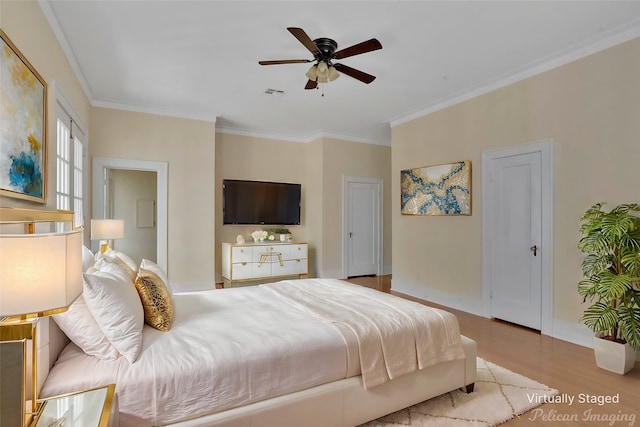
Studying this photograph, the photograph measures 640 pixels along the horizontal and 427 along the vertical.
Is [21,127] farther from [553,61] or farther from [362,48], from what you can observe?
[553,61]

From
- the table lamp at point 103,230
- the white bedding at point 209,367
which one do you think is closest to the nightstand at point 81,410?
the white bedding at point 209,367

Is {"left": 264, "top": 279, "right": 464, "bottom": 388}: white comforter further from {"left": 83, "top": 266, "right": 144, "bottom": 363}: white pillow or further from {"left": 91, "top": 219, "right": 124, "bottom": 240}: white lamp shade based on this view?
{"left": 91, "top": 219, "right": 124, "bottom": 240}: white lamp shade

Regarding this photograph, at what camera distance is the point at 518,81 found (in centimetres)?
362

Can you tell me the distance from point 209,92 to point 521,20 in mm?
3455

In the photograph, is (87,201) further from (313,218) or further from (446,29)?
(446,29)

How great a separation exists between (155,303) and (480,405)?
2.16 m

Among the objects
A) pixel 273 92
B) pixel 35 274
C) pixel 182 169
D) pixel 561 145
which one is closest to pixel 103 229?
pixel 182 169

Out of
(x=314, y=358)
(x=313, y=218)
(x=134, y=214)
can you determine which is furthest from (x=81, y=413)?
(x=134, y=214)

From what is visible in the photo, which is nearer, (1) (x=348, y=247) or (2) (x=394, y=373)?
(2) (x=394, y=373)

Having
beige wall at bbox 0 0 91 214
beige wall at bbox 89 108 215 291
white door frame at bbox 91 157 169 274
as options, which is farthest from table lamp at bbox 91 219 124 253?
beige wall at bbox 89 108 215 291

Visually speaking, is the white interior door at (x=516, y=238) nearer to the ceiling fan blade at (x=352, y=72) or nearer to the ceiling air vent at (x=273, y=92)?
the ceiling fan blade at (x=352, y=72)

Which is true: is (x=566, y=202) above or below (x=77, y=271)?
above

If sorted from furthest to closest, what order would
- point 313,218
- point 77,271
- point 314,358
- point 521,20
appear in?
point 313,218
point 521,20
point 314,358
point 77,271

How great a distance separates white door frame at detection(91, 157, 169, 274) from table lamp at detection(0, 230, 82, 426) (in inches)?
157
